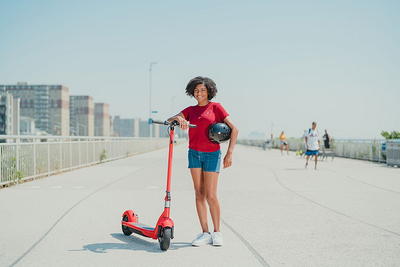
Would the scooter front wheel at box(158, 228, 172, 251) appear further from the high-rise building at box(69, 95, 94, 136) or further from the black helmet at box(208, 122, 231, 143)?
the high-rise building at box(69, 95, 94, 136)

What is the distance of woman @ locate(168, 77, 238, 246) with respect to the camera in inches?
191

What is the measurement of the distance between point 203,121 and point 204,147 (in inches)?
11.1

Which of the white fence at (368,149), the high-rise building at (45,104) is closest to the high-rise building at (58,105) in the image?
the high-rise building at (45,104)

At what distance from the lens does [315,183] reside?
11.8 m

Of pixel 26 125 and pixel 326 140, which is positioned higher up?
pixel 26 125

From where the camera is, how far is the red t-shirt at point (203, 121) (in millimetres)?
4828

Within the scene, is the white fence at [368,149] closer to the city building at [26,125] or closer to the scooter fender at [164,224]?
the scooter fender at [164,224]

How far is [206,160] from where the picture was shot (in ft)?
15.9

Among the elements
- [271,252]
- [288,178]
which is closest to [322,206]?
[271,252]

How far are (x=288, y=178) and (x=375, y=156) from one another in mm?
11835

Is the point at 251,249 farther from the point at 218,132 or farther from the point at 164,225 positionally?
the point at 218,132

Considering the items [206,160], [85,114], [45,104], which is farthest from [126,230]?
[85,114]

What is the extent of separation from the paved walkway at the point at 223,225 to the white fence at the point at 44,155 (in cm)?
68

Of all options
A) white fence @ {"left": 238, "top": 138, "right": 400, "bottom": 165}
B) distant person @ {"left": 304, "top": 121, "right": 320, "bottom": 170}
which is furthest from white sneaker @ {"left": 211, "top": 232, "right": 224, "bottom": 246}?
white fence @ {"left": 238, "top": 138, "right": 400, "bottom": 165}
